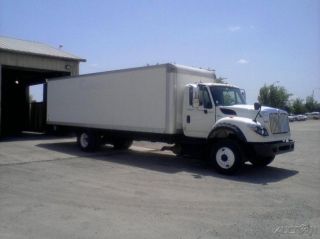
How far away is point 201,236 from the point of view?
5.59m

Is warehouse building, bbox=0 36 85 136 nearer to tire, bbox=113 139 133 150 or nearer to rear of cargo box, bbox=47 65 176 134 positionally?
rear of cargo box, bbox=47 65 176 134

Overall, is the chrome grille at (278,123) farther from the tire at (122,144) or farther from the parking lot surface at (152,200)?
the tire at (122,144)

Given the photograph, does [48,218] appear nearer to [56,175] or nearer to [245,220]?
[245,220]

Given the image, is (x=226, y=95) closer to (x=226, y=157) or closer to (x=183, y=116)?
(x=183, y=116)

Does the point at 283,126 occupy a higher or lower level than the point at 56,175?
higher

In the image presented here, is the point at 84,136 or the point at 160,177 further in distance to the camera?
the point at 84,136

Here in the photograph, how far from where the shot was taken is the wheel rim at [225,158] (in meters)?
10.8

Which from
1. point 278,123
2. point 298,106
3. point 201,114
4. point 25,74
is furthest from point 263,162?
point 298,106

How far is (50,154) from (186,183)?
710cm

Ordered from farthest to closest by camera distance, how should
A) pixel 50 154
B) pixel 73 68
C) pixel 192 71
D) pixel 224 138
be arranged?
pixel 73 68, pixel 50 154, pixel 192 71, pixel 224 138

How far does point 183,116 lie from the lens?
12.3 m

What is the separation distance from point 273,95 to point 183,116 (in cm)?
7372

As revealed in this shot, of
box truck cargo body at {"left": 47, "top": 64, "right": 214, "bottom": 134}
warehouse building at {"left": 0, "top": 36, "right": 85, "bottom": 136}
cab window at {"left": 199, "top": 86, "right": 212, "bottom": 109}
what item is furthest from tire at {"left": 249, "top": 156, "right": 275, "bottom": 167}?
warehouse building at {"left": 0, "top": 36, "right": 85, "bottom": 136}

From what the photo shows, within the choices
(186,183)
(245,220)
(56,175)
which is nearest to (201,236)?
(245,220)
